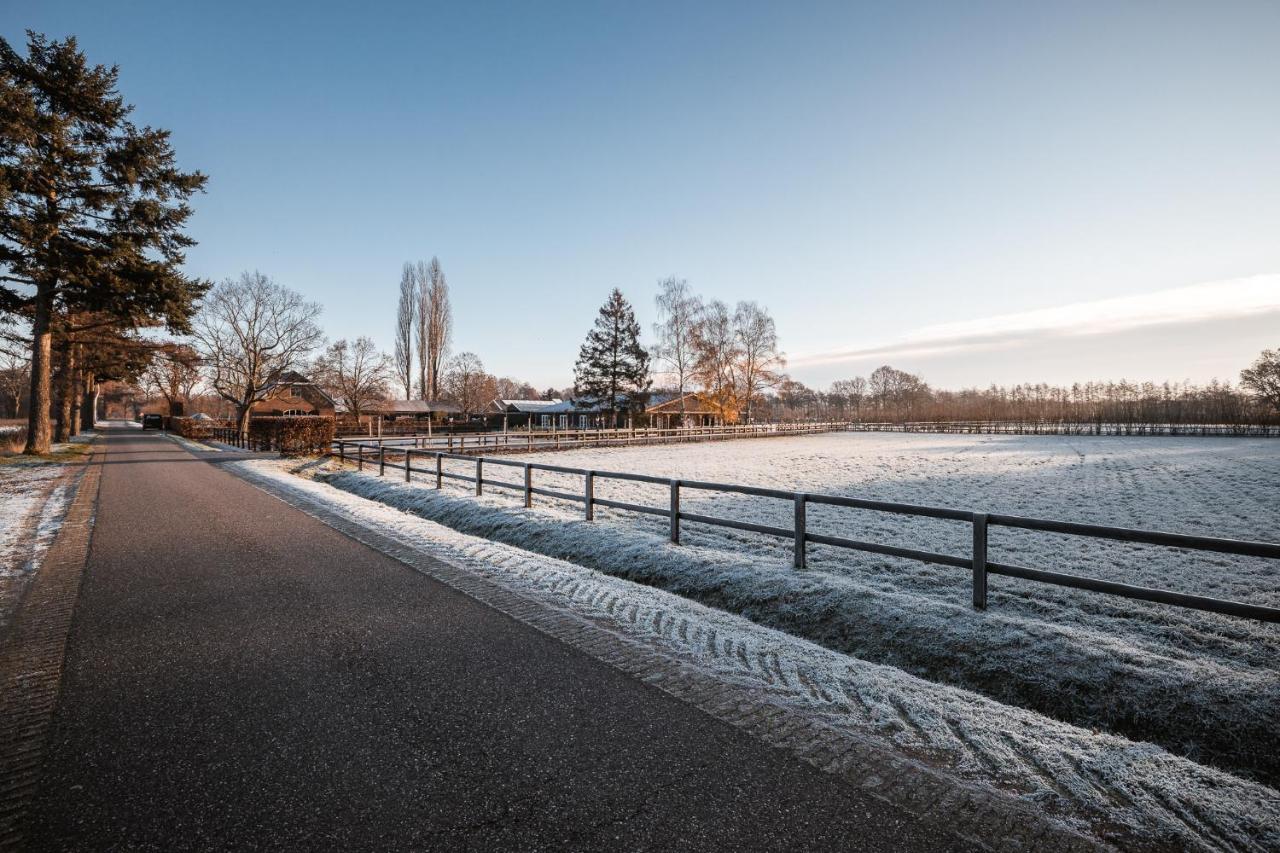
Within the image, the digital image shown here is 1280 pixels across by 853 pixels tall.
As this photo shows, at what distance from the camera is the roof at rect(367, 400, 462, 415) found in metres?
65.8

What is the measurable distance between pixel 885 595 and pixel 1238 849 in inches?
129

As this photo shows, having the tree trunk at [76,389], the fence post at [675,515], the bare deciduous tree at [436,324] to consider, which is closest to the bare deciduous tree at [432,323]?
the bare deciduous tree at [436,324]

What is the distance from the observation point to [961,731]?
140 inches

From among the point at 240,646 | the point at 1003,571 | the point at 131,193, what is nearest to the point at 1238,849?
the point at 1003,571

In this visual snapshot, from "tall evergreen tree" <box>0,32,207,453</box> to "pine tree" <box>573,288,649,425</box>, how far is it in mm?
32205

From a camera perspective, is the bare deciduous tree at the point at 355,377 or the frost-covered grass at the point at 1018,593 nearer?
the frost-covered grass at the point at 1018,593

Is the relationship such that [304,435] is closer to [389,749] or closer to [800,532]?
[800,532]

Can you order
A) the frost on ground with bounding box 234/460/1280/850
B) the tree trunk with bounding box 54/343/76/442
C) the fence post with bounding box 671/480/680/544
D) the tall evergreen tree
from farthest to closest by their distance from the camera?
1. the tree trunk with bounding box 54/343/76/442
2. the tall evergreen tree
3. the fence post with bounding box 671/480/680/544
4. the frost on ground with bounding box 234/460/1280/850

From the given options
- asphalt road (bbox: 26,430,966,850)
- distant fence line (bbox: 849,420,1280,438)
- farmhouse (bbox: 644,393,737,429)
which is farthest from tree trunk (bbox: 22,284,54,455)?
distant fence line (bbox: 849,420,1280,438)

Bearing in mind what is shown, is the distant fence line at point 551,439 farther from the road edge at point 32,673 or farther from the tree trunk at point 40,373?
the road edge at point 32,673

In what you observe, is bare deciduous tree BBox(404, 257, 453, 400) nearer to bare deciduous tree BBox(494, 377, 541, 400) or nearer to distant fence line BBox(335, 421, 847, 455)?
distant fence line BBox(335, 421, 847, 455)

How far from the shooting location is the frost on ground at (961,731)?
2.83 metres

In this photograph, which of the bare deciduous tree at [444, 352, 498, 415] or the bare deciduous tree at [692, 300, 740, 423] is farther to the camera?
the bare deciduous tree at [444, 352, 498, 415]

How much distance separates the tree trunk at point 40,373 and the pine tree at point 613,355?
35153mm
